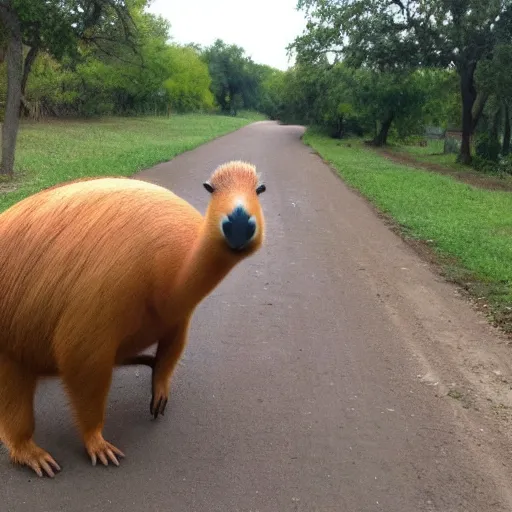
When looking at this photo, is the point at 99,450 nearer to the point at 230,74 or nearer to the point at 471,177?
the point at 471,177

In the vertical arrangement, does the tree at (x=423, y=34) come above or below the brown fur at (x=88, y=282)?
above

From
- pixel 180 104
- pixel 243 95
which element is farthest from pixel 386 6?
pixel 243 95

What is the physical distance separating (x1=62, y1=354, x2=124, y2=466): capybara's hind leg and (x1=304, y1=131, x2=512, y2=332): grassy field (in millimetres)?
3948

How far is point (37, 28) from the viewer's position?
12.6 metres

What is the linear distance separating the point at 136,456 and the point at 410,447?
5.12ft

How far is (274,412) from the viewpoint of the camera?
356 cm

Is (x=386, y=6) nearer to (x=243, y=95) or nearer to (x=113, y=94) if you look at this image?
(x=113, y=94)

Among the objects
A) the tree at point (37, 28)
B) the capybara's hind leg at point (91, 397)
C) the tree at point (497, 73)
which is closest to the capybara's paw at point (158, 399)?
the capybara's hind leg at point (91, 397)

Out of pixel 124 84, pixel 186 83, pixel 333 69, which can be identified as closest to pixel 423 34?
pixel 333 69

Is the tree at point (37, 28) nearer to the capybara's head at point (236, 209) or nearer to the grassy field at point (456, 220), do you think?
the grassy field at point (456, 220)

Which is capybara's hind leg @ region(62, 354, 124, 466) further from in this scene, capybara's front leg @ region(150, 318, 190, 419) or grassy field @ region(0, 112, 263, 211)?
grassy field @ region(0, 112, 263, 211)

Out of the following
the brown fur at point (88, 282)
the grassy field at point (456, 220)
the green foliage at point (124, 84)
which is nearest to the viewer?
the brown fur at point (88, 282)

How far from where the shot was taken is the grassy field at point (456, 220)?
662 centimetres

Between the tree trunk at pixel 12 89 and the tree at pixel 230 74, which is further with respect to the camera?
the tree at pixel 230 74
